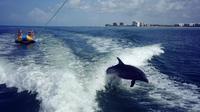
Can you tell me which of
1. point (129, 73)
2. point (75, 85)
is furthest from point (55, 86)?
point (129, 73)

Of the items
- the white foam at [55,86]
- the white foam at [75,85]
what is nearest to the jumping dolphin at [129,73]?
the white foam at [75,85]

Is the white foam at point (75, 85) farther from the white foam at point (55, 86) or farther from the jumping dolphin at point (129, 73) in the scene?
the jumping dolphin at point (129, 73)

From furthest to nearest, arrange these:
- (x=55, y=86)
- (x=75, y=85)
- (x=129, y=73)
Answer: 1. (x=129, y=73)
2. (x=75, y=85)
3. (x=55, y=86)

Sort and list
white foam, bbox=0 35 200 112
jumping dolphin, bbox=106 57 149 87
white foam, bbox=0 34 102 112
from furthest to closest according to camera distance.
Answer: jumping dolphin, bbox=106 57 149 87, white foam, bbox=0 35 200 112, white foam, bbox=0 34 102 112

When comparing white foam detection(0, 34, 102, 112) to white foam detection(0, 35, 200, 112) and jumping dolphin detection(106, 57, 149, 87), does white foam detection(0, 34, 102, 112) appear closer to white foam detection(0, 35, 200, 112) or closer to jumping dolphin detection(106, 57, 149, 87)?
white foam detection(0, 35, 200, 112)

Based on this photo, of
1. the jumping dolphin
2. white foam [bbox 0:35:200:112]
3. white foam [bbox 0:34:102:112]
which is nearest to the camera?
white foam [bbox 0:34:102:112]

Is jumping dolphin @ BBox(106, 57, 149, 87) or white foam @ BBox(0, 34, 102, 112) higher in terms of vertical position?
jumping dolphin @ BBox(106, 57, 149, 87)

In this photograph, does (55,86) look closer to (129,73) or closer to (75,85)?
(75,85)

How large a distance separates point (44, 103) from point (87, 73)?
4.30 m

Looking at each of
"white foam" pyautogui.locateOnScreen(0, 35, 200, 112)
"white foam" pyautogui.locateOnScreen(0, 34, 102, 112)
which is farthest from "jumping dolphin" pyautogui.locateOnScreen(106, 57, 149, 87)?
"white foam" pyautogui.locateOnScreen(0, 34, 102, 112)

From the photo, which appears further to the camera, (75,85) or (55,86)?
(75,85)

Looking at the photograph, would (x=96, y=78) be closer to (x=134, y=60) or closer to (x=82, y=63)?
(x=82, y=63)

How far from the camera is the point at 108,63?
14.8m

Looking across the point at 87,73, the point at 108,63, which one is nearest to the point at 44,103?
the point at 87,73
